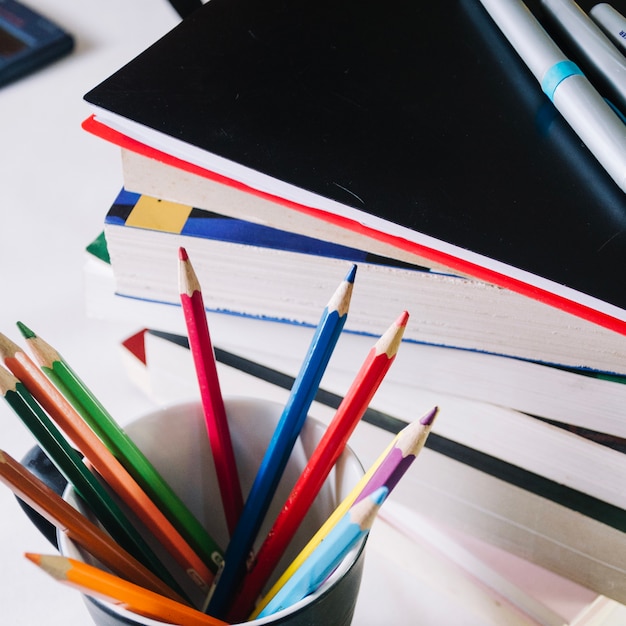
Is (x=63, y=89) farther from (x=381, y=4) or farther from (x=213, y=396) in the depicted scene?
(x=213, y=396)

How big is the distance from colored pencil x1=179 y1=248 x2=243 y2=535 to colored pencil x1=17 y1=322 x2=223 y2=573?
0.06 feet

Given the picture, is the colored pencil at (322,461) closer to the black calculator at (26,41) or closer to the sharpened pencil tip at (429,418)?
the sharpened pencil tip at (429,418)

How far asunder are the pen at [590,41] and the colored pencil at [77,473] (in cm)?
27

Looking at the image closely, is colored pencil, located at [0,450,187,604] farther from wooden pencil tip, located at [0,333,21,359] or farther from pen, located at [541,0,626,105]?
pen, located at [541,0,626,105]

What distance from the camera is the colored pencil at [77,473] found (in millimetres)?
249

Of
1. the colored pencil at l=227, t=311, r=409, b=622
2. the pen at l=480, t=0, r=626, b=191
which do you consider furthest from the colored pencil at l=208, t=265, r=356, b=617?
the pen at l=480, t=0, r=626, b=191

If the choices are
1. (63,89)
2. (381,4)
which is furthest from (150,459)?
(63,89)

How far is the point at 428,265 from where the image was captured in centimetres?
34

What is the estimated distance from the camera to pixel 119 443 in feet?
0.95

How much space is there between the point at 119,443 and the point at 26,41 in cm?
48

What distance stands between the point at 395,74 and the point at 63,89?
334mm

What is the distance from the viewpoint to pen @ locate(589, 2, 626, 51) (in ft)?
1.37

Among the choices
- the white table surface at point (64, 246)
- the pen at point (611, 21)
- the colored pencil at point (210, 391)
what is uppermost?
the pen at point (611, 21)

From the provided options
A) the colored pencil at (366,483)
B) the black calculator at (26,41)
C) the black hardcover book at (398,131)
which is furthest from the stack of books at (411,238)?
the black calculator at (26,41)
